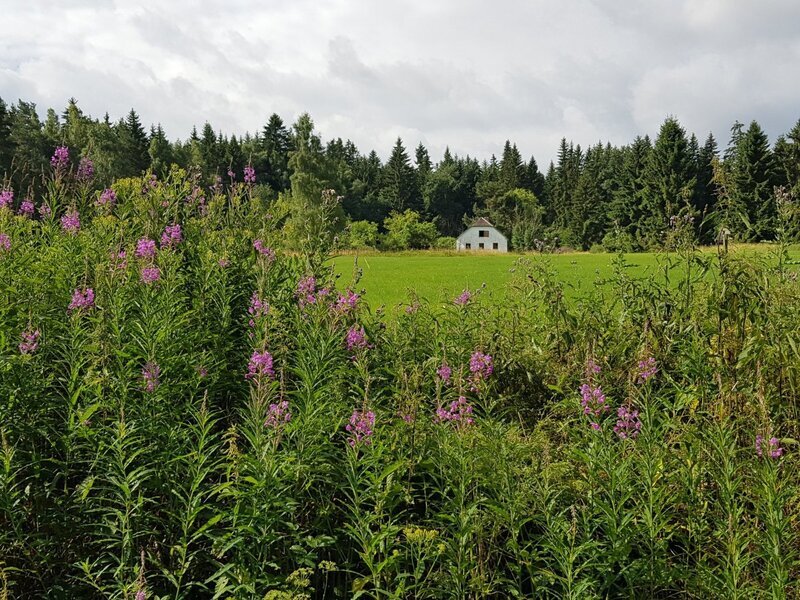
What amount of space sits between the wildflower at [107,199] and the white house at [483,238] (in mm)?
76958

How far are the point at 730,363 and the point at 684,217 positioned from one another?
4.94ft

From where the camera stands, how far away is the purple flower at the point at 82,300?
3.42 metres

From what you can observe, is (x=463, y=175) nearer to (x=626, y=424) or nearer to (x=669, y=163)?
(x=669, y=163)

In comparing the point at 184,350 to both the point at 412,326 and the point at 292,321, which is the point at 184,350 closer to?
the point at 292,321

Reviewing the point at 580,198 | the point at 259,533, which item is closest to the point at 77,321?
the point at 259,533

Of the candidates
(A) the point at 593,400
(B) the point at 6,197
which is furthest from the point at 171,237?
(A) the point at 593,400

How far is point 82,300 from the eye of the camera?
347 centimetres

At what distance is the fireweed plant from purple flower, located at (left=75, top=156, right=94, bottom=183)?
333mm

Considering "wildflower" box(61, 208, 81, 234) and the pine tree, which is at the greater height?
the pine tree

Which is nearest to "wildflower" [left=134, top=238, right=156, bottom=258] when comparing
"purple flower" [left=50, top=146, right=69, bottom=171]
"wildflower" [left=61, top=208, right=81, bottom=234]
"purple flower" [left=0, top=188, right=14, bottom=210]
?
"wildflower" [left=61, top=208, right=81, bottom=234]

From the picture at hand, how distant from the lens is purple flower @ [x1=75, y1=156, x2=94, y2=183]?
5.40 metres

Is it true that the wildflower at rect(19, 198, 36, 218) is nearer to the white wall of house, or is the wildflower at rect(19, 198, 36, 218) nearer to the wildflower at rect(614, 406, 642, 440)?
the wildflower at rect(614, 406, 642, 440)

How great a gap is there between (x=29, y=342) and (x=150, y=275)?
32.3 inches

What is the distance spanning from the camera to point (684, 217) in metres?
4.98
